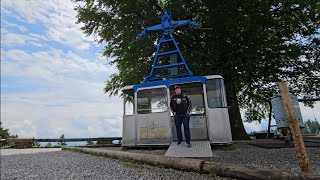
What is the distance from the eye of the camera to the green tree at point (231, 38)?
596 inches

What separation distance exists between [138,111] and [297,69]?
1278 centimetres

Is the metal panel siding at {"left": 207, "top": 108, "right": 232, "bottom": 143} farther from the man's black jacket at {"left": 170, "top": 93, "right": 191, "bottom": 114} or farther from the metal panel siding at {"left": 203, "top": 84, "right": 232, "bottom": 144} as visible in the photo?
the man's black jacket at {"left": 170, "top": 93, "right": 191, "bottom": 114}

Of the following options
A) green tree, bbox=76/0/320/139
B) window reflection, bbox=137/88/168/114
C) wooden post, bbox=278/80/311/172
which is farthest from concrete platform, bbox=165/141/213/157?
green tree, bbox=76/0/320/139

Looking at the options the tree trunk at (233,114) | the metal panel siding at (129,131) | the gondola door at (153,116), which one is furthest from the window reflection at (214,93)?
the tree trunk at (233,114)

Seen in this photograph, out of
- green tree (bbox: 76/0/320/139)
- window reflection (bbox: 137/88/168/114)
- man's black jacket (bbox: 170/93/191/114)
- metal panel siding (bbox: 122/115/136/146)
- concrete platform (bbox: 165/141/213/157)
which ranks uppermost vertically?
green tree (bbox: 76/0/320/139)

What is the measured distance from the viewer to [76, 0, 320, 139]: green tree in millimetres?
15148

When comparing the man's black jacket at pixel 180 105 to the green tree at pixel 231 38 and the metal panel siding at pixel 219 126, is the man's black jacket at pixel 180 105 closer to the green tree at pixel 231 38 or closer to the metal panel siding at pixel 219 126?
the metal panel siding at pixel 219 126

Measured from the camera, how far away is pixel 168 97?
10961 mm

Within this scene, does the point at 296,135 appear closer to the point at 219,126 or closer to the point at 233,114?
the point at 219,126

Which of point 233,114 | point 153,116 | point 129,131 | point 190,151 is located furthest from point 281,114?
point 129,131

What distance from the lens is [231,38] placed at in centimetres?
1647

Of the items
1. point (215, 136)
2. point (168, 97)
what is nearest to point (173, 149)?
point (215, 136)

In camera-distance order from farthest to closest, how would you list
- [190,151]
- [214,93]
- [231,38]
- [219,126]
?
[231,38] → [214,93] → [219,126] → [190,151]

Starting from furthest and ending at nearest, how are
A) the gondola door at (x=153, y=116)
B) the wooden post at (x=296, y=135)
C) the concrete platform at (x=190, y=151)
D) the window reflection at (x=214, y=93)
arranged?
the gondola door at (x=153, y=116), the window reflection at (x=214, y=93), the concrete platform at (x=190, y=151), the wooden post at (x=296, y=135)
